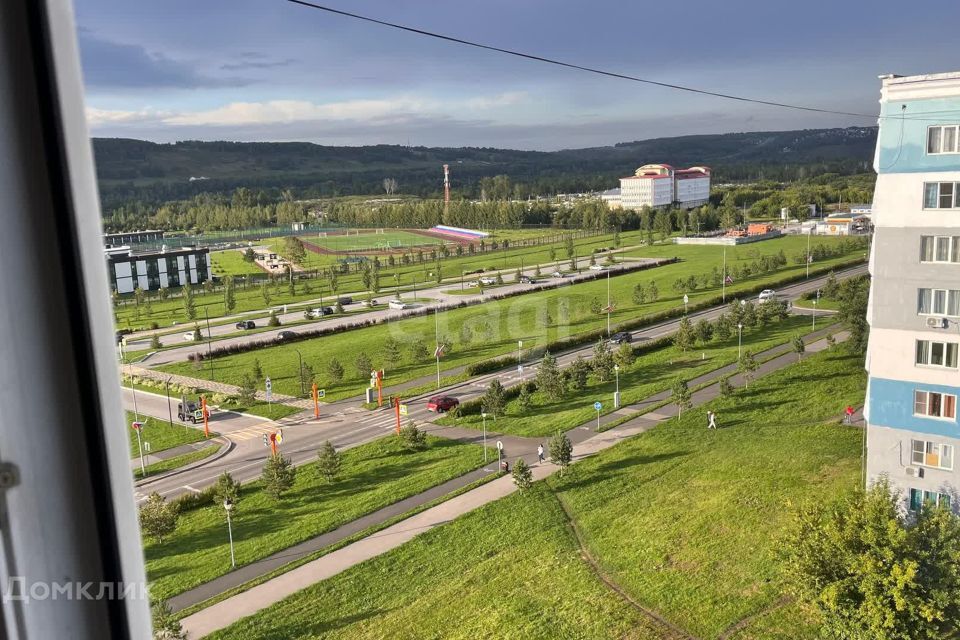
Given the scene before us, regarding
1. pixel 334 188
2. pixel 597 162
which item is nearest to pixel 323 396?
pixel 334 188

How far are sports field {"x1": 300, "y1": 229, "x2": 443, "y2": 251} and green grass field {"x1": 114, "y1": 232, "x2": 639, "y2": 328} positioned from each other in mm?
1035

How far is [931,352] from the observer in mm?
4207

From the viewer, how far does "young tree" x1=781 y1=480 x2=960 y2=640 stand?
3.30 m

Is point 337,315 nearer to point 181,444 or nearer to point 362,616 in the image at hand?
point 181,444

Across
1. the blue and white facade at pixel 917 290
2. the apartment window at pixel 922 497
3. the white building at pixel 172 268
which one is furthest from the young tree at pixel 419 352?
the apartment window at pixel 922 497

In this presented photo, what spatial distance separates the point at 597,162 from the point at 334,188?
16.7m

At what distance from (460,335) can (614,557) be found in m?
8.23

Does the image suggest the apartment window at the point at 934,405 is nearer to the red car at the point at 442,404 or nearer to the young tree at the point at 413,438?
the young tree at the point at 413,438

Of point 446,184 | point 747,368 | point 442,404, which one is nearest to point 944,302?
point 747,368

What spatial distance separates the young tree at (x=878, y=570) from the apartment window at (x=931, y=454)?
2.45 ft

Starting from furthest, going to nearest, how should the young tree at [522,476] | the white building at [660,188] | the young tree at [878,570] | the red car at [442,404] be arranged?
1. the white building at [660,188]
2. the red car at [442,404]
3. the young tree at [522,476]
4. the young tree at [878,570]

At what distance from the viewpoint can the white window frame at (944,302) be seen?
13.4 ft

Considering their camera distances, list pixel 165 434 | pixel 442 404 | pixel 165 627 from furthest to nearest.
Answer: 1. pixel 442 404
2. pixel 165 434
3. pixel 165 627

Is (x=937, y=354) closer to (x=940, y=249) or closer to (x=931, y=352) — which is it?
(x=931, y=352)
